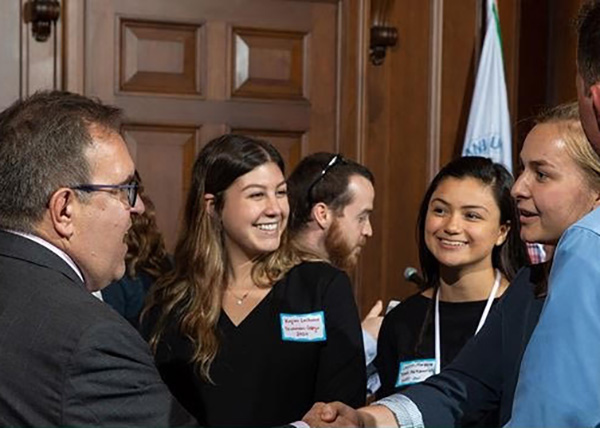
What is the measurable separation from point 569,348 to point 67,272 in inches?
34.6

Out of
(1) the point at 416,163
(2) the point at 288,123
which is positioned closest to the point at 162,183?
(2) the point at 288,123

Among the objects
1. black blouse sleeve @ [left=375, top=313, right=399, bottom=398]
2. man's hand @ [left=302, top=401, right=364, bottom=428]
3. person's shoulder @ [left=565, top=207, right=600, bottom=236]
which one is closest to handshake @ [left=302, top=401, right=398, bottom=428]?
man's hand @ [left=302, top=401, right=364, bottom=428]

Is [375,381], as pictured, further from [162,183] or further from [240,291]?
[162,183]

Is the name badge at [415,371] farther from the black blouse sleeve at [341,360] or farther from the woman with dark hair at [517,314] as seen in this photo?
the woman with dark hair at [517,314]

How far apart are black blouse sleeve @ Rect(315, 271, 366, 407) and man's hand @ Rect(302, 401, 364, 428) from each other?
2.34ft

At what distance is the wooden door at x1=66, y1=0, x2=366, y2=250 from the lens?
4703 millimetres

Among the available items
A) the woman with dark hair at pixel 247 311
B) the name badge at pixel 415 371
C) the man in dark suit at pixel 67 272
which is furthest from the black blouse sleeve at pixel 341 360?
the man in dark suit at pixel 67 272

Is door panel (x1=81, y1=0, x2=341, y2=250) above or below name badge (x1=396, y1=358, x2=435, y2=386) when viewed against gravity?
above

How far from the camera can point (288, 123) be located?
495 cm

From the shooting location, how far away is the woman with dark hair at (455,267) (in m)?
3.22

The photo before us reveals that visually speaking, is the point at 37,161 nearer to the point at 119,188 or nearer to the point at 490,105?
the point at 119,188

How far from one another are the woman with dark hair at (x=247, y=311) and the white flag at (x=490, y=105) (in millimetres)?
1685

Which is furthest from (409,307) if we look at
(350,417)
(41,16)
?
(41,16)

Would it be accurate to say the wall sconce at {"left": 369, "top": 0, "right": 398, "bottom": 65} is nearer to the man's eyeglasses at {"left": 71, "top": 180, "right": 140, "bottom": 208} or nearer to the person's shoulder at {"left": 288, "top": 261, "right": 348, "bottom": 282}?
the person's shoulder at {"left": 288, "top": 261, "right": 348, "bottom": 282}
